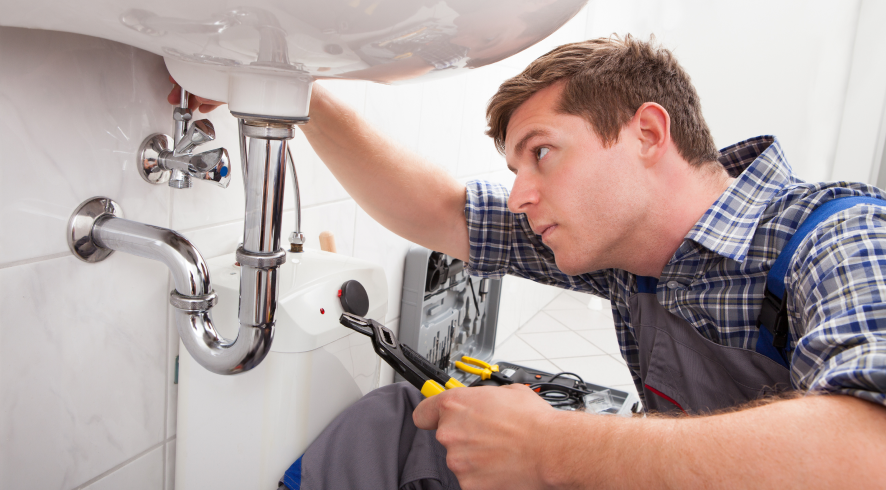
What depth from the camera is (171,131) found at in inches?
28.0

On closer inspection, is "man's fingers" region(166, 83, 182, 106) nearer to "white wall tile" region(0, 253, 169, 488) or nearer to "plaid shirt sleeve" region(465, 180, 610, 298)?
"white wall tile" region(0, 253, 169, 488)

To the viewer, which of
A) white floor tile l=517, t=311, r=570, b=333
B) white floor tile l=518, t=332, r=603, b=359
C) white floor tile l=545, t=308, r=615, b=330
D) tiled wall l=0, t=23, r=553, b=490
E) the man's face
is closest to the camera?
tiled wall l=0, t=23, r=553, b=490

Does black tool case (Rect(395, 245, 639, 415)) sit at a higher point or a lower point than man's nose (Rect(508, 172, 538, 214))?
lower

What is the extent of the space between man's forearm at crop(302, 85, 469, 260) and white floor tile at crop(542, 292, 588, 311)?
5.63ft

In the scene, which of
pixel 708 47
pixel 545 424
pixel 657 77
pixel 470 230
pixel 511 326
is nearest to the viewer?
pixel 545 424

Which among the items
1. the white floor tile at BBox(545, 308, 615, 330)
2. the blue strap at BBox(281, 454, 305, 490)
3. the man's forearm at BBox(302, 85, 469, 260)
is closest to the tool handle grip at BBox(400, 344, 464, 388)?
the blue strap at BBox(281, 454, 305, 490)

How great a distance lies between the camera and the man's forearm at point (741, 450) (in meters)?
0.43

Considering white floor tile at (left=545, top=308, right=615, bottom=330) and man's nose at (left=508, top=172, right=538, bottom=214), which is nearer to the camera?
man's nose at (left=508, top=172, right=538, bottom=214)

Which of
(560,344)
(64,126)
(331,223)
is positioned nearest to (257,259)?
(64,126)

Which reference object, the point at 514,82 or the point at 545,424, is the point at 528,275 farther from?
the point at 545,424

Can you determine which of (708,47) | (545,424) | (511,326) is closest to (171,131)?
(545,424)

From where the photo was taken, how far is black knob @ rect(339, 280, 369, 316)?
0.74 meters

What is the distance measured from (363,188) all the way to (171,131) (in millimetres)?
297

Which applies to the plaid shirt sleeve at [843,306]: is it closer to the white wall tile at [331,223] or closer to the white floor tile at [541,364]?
the white wall tile at [331,223]
